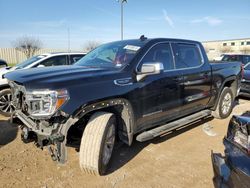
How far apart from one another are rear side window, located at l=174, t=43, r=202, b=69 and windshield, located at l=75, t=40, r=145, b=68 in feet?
2.74

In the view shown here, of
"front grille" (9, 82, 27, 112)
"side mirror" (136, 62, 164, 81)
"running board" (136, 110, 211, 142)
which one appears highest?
"side mirror" (136, 62, 164, 81)

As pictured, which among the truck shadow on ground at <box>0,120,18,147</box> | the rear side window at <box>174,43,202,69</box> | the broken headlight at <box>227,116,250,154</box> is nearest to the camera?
the broken headlight at <box>227,116,250,154</box>

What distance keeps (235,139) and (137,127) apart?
1612 millimetres

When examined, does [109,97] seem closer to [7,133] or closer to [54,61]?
[7,133]

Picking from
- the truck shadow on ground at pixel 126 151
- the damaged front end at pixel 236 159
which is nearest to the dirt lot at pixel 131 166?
the truck shadow on ground at pixel 126 151

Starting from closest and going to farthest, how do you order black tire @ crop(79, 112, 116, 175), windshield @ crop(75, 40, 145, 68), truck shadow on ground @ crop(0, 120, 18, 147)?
black tire @ crop(79, 112, 116, 175)
windshield @ crop(75, 40, 145, 68)
truck shadow on ground @ crop(0, 120, 18, 147)

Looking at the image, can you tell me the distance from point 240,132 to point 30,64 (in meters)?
5.82

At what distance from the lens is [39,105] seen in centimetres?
272

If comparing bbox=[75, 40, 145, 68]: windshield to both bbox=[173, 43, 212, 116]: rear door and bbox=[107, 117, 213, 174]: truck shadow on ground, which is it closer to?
bbox=[173, 43, 212, 116]: rear door

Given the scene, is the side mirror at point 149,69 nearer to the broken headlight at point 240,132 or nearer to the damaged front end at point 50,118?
the damaged front end at point 50,118

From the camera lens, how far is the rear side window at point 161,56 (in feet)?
12.4

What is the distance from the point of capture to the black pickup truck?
275cm

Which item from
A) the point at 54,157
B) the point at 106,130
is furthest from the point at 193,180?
the point at 54,157

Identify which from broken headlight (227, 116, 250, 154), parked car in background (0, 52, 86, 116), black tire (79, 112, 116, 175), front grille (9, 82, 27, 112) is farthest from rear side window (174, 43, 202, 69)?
parked car in background (0, 52, 86, 116)
